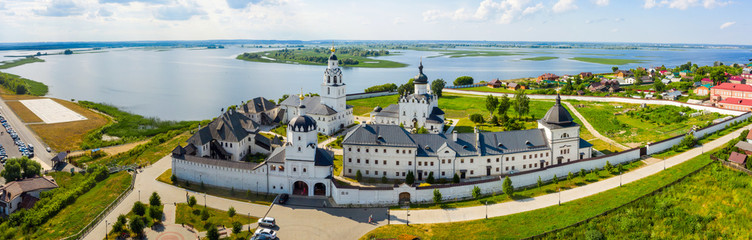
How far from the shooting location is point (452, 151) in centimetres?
3356

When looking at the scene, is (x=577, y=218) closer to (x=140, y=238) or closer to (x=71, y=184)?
(x=140, y=238)

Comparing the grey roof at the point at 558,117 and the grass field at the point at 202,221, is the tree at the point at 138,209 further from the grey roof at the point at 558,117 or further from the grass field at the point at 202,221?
the grey roof at the point at 558,117

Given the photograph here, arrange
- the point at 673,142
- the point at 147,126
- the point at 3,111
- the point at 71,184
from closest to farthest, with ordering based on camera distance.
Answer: the point at 71,184 < the point at 673,142 < the point at 147,126 < the point at 3,111

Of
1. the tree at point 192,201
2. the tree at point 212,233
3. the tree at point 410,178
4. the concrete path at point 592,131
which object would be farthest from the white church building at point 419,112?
the tree at point 212,233

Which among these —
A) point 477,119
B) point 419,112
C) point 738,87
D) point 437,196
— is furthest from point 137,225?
point 738,87

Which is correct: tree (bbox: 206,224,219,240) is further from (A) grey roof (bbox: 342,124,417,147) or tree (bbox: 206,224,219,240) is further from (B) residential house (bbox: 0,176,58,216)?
(B) residential house (bbox: 0,176,58,216)

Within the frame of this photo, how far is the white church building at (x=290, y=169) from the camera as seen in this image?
31.2 metres

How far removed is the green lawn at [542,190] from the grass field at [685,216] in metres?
4.03

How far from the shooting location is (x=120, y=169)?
125 ft

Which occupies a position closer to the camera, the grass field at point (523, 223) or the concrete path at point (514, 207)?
the grass field at point (523, 223)

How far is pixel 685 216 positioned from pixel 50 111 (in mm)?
77550

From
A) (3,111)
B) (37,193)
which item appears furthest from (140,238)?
(3,111)

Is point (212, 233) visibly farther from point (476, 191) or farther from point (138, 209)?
point (476, 191)

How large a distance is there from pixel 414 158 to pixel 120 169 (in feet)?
78.0
